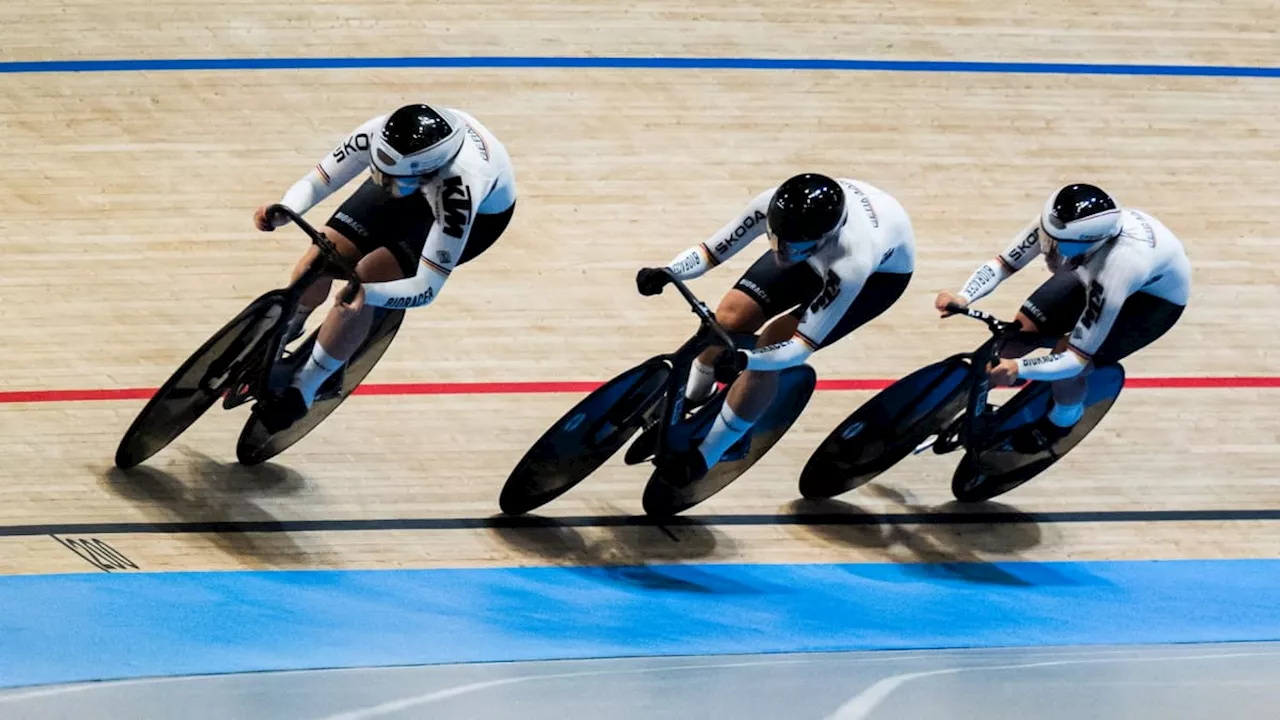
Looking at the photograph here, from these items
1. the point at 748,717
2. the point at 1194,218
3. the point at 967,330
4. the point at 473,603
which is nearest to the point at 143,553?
the point at 473,603

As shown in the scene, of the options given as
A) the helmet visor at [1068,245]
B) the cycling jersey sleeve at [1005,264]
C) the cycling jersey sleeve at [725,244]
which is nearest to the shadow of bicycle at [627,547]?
the cycling jersey sleeve at [725,244]

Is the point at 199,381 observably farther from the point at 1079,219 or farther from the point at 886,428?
the point at 1079,219

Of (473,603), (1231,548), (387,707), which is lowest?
(1231,548)

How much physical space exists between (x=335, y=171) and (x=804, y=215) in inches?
53.6

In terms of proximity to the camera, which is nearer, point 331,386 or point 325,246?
point 325,246

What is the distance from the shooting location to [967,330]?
613 centimetres

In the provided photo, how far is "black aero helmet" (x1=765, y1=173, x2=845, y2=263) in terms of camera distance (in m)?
4.43

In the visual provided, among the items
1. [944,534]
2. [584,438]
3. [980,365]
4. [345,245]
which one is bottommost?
[944,534]

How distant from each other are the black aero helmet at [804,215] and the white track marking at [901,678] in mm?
1174

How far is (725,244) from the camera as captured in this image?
484cm

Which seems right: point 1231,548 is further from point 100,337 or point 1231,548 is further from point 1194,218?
point 100,337

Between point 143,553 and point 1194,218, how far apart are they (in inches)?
172

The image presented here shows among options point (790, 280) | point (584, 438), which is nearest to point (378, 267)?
point (584, 438)

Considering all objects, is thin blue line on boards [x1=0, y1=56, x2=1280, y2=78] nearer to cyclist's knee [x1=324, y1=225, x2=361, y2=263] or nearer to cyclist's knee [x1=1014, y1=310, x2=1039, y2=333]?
cyclist's knee [x1=324, y1=225, x2=361, y2=263]
